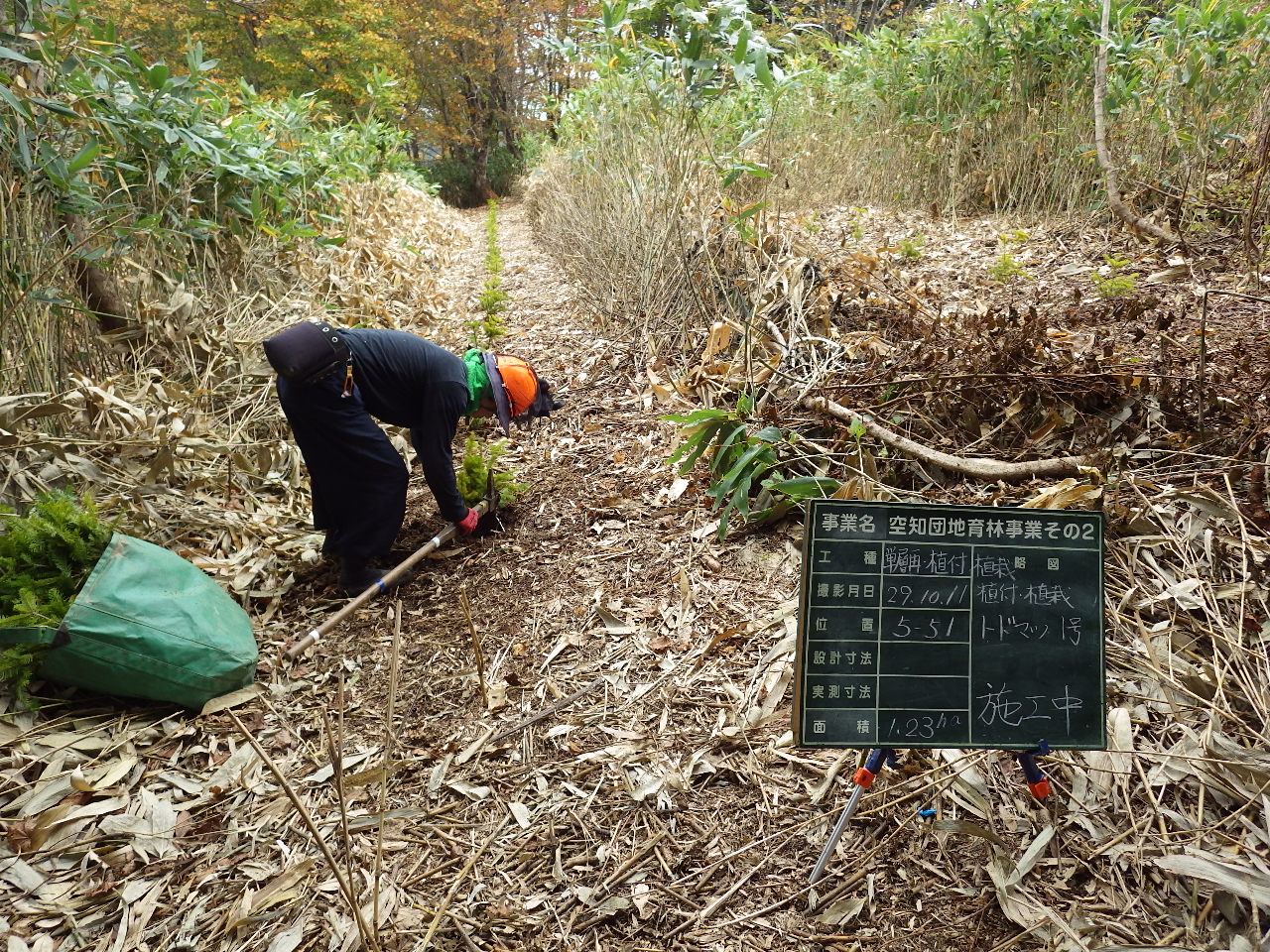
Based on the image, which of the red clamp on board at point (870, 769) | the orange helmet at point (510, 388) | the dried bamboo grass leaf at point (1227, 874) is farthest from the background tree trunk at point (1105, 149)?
the red clamp on board at point (870, 769)

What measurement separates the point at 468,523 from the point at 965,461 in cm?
208

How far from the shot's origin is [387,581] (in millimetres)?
2914

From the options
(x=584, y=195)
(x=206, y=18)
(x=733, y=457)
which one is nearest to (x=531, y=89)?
(x=206, y=18)

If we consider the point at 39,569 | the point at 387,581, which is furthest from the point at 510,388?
the point at 39,569

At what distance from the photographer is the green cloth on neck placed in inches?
122

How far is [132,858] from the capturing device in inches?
72.2

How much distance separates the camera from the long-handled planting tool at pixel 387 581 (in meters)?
2.64

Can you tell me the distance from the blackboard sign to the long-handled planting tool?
6.40ft

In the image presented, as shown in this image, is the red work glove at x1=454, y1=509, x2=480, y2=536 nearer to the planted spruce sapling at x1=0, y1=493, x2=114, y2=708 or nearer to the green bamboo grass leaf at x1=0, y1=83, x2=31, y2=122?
the planted spruce sapling at x1=0, y1=493, x2=114, y2=708

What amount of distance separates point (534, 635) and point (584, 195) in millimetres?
5237

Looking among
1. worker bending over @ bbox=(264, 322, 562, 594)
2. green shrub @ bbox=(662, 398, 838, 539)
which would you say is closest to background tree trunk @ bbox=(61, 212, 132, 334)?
worker bending over @ bbox=(264, 322, 562, 594)

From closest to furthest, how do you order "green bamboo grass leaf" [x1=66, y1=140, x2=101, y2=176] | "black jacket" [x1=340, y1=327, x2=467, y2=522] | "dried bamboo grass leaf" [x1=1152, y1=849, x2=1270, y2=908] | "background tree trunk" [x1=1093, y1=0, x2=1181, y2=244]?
"dried bamboo grass leaf" [x1=1152, y1=849, x2=1270, y2=908]
"green bamboo grass leaf" [x1=66, y1=140, x2=101, y2=176]
"black jacket" [x1=340, y1=327, x2=467, y2=522]
"background tree trunk" [x1=1093, y1=0, x2=1181, y2=244]

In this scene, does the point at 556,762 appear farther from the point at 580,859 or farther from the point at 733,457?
the point at 733,457

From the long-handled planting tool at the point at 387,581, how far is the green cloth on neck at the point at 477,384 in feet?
1.54
